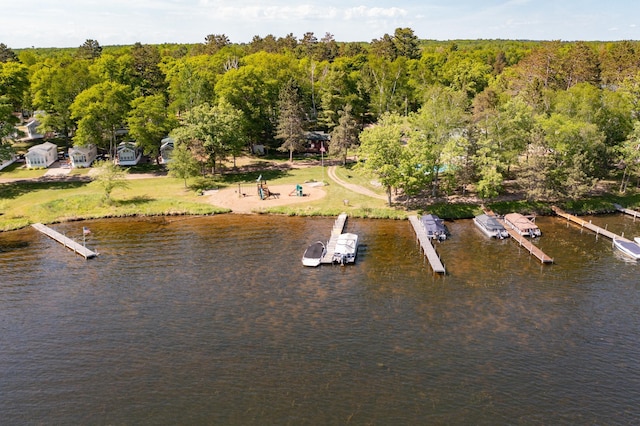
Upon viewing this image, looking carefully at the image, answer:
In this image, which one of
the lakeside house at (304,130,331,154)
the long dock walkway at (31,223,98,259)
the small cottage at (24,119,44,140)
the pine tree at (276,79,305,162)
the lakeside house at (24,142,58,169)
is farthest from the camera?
the small cottage at (24,119,44,140)

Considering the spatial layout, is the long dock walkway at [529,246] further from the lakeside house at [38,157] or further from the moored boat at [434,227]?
the lakeside house at [38,157]

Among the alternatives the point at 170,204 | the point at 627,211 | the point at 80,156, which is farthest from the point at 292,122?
the point at 627,211

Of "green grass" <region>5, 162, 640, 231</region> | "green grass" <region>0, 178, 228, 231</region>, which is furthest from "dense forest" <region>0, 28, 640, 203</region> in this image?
"green grass" <region>0, 178, 228, 231</region>

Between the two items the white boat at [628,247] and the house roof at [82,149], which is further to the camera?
the house roof at [82,149]

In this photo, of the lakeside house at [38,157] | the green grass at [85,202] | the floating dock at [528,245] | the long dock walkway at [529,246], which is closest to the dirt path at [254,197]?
the green grass at [85,202]

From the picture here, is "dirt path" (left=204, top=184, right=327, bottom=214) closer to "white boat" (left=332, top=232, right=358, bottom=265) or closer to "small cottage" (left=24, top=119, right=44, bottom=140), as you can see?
"white boat" (left=332, top=232, right=358, bottom=265)

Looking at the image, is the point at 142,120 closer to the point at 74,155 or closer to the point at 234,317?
the point at 74,155

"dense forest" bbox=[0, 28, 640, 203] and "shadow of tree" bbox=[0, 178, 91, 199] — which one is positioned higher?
"dense forest" bbox=[0, 28, 640, 203]
